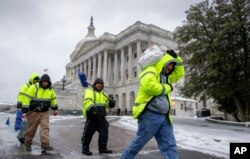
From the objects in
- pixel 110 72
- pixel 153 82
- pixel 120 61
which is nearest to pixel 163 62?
pixel 153 82

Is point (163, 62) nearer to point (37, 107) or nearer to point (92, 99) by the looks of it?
point (92, 99)

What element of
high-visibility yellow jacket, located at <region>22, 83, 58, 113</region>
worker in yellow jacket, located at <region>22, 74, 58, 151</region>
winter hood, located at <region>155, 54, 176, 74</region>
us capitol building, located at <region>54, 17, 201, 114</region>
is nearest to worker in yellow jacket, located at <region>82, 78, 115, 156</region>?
worker in yellow jacket, located at <region>22, 74, 58, 151</region>

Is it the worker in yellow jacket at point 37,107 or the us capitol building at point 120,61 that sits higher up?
the us capitol building at point 120,61

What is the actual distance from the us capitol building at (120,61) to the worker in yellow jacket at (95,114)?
41.8 metres

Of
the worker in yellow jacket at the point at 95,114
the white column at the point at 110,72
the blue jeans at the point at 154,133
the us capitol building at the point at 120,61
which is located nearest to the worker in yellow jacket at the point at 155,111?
the blue jeans at the point at 154,133

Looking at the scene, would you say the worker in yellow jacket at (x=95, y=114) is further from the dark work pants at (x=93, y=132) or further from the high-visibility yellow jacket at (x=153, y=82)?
the high-visibility yellow jacket at (x=153, y=82)

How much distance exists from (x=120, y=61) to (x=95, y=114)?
60.8m

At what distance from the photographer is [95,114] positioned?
20.8ft

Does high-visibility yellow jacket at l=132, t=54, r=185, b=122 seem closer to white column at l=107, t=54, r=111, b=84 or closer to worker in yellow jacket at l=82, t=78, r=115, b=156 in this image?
worker in yellow jacket at l=82, t=78, r=115, b=156

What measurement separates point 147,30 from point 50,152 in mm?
51432

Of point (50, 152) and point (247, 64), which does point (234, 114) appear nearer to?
point (247, 64)

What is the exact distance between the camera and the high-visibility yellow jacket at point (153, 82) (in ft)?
13.2

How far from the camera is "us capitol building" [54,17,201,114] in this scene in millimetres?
55906

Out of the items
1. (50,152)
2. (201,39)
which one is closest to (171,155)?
(50,152)
